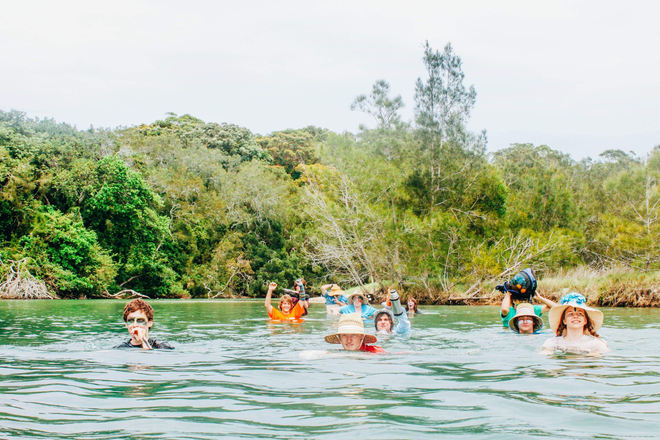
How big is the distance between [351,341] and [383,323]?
10.2 feet

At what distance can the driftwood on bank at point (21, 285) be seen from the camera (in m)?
30.4

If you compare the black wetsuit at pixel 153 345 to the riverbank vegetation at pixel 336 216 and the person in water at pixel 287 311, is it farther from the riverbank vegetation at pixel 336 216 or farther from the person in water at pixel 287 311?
the riverbank vegetation at pixel 336 216

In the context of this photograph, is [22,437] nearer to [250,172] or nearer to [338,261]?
[338,261]

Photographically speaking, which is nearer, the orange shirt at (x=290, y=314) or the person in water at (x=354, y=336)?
the person in water at (x=354, y=336)

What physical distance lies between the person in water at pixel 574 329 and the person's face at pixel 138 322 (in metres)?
5.12

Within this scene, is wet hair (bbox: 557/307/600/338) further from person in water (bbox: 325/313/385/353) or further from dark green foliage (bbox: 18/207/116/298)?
dark green foliage (bbox: 18/207/116/298)

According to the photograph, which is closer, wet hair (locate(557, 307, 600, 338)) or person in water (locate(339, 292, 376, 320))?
wet hair (locate(557, 307, 600, 338))

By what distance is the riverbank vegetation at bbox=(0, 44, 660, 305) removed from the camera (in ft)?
98.4

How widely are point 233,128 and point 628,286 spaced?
39418mm

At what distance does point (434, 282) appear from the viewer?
30031 millimetres

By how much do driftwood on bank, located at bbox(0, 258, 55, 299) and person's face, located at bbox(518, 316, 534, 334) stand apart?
25.5m

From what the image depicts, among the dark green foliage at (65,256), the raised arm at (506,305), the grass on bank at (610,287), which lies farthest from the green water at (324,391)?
the dark green foliage at (65,256)

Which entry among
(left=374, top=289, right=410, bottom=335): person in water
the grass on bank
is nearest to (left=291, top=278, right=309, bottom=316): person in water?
(left=374, top=289, right=410, bottom=335): person in water

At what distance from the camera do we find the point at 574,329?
8.51 meters
